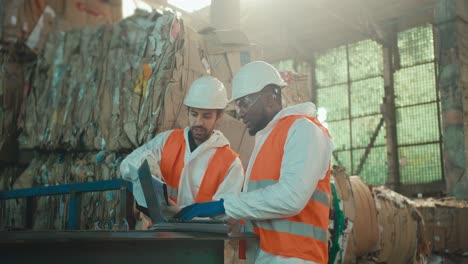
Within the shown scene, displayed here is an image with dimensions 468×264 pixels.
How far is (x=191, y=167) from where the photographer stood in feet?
11.7

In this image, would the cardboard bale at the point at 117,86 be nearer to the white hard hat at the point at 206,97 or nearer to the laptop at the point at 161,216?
the white hard hat at the point at 206,97

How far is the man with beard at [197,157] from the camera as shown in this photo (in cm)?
347

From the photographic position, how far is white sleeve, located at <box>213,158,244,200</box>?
11.2ft

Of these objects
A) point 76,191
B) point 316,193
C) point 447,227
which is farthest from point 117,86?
point 447,227

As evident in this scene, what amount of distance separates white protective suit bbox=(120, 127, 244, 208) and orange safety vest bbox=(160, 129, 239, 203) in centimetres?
4

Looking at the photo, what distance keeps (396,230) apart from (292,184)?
427 cm

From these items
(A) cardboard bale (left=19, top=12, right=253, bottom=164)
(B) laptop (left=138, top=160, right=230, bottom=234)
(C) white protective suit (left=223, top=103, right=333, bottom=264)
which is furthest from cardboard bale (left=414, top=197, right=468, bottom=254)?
(B) laptop (left=138, top=160, right=230, bottom=234)

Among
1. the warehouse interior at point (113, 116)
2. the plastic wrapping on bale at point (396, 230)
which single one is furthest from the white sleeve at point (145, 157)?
the plastic wrapping on bale at point (396, 230)

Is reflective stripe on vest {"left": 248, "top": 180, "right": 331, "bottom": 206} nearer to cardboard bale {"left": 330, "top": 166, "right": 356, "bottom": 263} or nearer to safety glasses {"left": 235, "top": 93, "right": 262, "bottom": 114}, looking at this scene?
safety glasses {"left": 235, "top": 93, "right": 262, "bottom": 114}

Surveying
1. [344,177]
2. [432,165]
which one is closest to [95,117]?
[344,177]

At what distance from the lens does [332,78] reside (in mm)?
15398

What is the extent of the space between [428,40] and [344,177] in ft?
30.0

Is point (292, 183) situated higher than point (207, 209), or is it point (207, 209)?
point (292, 183)

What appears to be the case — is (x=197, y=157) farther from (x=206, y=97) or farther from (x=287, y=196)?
(x=287, y=196)
